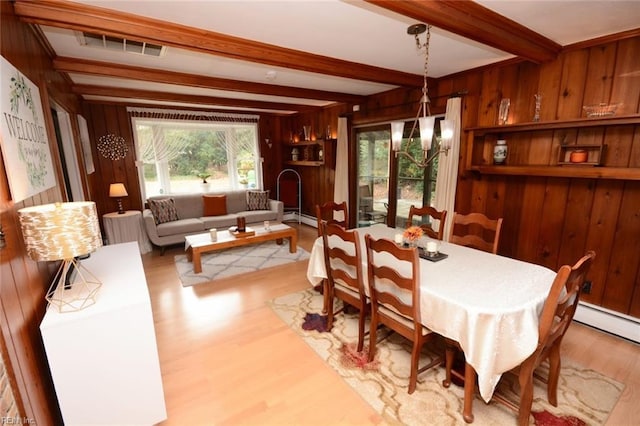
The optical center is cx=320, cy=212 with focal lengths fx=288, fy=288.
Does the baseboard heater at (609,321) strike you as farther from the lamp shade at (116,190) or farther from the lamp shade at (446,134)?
the lamp shade at (116,190)

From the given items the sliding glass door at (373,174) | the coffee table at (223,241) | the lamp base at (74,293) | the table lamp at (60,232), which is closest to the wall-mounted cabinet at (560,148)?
the sliding glass door at (373,174)

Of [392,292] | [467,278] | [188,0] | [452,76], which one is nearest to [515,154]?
[452,76]

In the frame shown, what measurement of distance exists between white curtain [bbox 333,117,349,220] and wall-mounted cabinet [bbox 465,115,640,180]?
7.45 ft

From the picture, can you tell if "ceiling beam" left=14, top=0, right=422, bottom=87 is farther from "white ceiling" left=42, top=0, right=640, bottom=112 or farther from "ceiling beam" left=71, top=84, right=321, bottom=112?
"ceiling beam" left=71, top=84, right=321, bottom=112

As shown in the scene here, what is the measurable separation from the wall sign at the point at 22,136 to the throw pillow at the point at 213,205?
134 inches

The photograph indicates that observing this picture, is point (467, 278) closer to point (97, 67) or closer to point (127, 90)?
point (97, 67)

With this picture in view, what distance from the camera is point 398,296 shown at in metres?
1.94

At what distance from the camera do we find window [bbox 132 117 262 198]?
5336mm

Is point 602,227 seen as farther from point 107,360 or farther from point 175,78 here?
point 175,78

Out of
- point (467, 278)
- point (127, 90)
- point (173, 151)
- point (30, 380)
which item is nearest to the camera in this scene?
point (30, 380)

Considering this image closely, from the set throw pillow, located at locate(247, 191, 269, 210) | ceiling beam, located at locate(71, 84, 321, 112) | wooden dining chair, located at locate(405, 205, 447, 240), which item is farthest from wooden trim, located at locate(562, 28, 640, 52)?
throw pillow, located at locate(247, 191, 269, 210)

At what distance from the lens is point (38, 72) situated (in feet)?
6.96

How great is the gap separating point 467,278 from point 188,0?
7.96 ft

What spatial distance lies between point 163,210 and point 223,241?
5.28 feet
